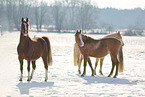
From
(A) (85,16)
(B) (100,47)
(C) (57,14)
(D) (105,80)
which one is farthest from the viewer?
(A) (85,16)

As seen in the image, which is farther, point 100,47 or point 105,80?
point 100,47

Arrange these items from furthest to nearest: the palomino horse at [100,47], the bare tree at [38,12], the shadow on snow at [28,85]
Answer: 1. the bare tree at [38,12]
2. the palomino horse at [100,47]
3. the shadow on snow at [28,85]

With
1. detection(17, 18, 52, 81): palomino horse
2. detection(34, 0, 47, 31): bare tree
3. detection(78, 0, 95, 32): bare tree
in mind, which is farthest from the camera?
detection(34, 0, 47, 31): bare tree

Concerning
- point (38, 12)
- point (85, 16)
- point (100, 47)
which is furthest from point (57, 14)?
point (100, 47)

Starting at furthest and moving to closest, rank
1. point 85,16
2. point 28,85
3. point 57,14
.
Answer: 1. point 85,16
2. point 57,14
3. point 28,85

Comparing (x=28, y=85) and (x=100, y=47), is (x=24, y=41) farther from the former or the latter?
(x=100, y=47)

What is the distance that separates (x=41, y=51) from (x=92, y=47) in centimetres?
199

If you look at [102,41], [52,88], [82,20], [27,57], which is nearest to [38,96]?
[52,88]

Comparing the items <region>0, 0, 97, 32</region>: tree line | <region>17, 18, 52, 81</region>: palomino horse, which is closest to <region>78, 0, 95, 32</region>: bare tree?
<region>0, 0, 97, 32</region>: tree line

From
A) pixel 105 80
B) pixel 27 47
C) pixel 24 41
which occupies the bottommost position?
pixel 105 80

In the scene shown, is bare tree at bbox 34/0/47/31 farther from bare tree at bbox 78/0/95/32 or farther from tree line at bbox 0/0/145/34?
bare tree at bbox 78/0/95/32

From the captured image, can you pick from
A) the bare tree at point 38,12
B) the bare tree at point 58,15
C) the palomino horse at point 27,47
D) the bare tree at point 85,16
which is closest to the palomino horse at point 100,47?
the palomino horse at point 27,47

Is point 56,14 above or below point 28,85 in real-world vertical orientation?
above

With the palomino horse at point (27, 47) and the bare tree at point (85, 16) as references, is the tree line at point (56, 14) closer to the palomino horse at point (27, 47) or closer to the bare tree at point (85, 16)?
the bare tree at point (85, 16)
